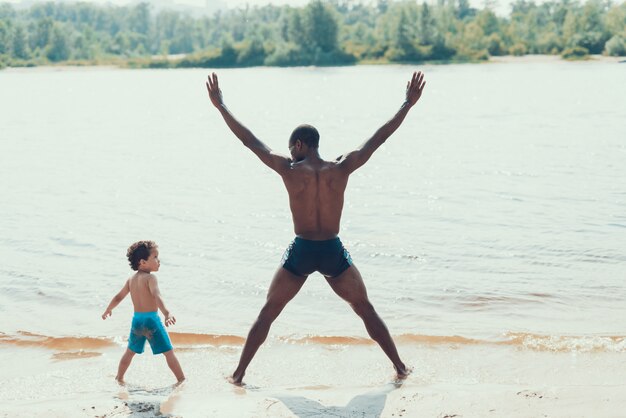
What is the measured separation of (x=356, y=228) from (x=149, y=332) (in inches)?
325

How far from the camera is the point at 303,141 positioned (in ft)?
19.7

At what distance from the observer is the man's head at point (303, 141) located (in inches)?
237

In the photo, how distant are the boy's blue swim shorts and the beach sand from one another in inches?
14.9

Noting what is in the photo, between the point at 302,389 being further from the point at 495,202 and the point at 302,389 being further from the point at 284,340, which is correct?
the point at 495,202

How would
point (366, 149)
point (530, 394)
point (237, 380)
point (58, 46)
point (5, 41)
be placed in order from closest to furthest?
1. point (530, 394)
2. point (366, 149)
3. point (237, 380)
4. point (5, 41)
5. point (58, 46)

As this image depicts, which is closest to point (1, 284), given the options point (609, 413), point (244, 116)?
point (609, 413)

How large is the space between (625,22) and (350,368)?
11316 cm

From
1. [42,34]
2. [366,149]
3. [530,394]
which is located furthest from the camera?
[42,34]

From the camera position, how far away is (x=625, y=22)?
109 m

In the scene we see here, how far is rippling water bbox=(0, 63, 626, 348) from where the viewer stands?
9.31m

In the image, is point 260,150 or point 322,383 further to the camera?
point 322,383

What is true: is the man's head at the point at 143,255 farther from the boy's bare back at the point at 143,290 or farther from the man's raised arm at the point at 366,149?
the man's raised arm at the point at 366,149

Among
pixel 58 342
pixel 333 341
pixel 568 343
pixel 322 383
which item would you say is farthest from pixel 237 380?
pixel 568 343

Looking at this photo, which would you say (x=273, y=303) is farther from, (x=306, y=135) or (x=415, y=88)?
(x=415, y=88)
